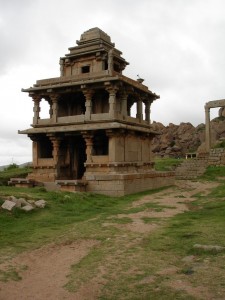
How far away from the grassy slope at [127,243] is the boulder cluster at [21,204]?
27 cm

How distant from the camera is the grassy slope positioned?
5.82 meters

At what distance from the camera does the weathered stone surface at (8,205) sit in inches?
448

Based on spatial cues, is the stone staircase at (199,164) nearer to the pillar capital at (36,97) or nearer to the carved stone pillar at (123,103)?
the carved stone pillar at (123,103)

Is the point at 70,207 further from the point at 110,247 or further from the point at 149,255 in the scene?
the point at 149,255

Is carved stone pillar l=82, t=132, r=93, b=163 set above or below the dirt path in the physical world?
above

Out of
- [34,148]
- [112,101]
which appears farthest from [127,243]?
[34,148]

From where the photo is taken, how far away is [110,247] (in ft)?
26.6

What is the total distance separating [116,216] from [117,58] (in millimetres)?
13305

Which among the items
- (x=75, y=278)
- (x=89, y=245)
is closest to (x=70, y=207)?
(x=89, y=245)

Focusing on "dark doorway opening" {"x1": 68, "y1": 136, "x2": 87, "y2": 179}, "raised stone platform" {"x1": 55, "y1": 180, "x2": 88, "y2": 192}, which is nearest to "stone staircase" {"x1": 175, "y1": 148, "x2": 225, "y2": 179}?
"dark doorway opening" {"x1": 68, "y1": 136, "x2": 87, "y2": 179}

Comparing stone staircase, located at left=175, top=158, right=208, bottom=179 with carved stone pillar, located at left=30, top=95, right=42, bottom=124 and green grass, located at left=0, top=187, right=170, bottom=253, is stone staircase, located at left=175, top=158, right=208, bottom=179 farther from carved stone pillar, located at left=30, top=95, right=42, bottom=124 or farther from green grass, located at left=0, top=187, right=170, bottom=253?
carved stone pillar, located at left=30, top=95, right=42, bottom=124

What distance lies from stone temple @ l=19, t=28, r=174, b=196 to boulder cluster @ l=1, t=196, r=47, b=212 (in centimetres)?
513

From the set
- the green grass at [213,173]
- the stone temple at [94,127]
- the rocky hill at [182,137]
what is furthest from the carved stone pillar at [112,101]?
the rocky hill at [182,137]

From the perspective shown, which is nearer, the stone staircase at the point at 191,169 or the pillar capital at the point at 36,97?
the pillar capital at the point at 36,97
